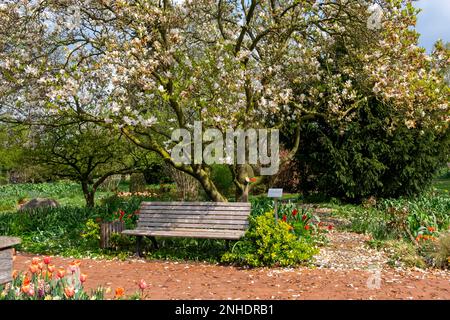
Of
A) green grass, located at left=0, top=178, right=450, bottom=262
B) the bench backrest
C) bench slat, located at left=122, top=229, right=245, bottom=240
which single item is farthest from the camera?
green grass, located at left=0, top=178, right=450, bottom=262

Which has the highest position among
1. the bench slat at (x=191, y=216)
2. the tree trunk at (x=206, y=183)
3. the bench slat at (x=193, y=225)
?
the tree trunk at (x=206, y=183)

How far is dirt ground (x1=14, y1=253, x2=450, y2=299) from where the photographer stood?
16.3ft

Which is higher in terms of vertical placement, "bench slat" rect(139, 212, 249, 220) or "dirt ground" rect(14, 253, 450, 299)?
A: "bench slat" rect(139, 212, 249, 220)

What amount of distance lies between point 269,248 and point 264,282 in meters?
0.76

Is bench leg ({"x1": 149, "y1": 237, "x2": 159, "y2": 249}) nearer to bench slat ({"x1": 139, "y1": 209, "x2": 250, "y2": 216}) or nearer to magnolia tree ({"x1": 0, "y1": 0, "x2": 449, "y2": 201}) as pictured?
bench slat ({"x1": 139, "y1": 209, "x2": 250, "y2": 216})

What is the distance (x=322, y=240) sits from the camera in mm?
7477

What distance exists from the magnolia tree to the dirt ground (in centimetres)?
189

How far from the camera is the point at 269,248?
621 centimetres

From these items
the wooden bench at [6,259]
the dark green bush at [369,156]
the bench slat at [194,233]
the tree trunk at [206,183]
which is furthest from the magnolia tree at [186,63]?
the wooden bench at [6,259]

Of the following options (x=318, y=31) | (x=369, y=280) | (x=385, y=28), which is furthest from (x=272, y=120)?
(x=369, y=280)

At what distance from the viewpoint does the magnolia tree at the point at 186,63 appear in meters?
6.73

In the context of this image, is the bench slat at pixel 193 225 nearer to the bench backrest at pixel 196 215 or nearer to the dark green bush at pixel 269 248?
the bench backrest at pixel 196 215

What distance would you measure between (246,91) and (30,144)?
513cm

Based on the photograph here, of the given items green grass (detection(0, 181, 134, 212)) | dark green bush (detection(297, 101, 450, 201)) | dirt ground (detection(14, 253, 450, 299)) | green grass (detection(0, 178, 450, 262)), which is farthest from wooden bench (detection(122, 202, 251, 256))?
green grass (detection(0, 181, 134, 212))
